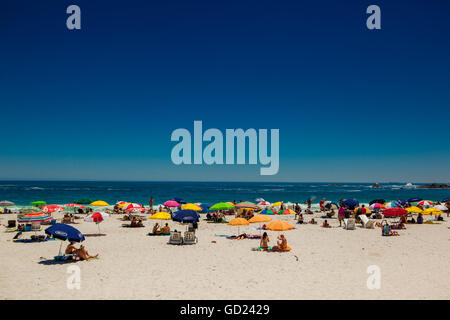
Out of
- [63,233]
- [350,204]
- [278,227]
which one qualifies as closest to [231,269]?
[278,227]

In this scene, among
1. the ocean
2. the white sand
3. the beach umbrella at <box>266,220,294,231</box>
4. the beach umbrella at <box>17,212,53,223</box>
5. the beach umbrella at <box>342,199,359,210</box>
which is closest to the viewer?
the white sand

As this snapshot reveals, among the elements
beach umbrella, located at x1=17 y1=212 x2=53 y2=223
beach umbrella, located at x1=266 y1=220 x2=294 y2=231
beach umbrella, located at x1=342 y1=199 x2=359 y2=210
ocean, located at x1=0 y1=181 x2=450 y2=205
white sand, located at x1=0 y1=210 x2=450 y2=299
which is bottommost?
ocean, located at x1=0 y1=181 x2=450 y2=205

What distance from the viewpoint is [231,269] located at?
1134 cm

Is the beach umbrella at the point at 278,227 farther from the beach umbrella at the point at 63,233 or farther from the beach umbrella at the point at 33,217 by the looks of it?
the beach umbrella at the point at 33,217

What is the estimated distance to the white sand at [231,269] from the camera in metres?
8.78

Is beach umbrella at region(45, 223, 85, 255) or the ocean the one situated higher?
beach umbrella at region(45, 223, 85, 255)

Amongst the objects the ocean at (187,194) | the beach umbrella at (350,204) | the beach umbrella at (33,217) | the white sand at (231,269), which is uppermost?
the beach umbrella at (33,217)

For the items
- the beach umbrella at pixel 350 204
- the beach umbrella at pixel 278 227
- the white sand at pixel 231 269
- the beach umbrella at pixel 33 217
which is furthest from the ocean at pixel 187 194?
the beach umbrella at pixel 278 227

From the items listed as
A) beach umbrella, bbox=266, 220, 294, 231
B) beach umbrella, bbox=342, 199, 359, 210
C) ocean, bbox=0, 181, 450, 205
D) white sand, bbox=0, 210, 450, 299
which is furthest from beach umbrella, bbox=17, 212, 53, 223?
ocean, bbox=0, 181, 450, 205

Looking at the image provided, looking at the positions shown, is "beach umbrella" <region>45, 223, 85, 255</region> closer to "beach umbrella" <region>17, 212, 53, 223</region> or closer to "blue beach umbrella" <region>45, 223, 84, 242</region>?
"blue beach umbrella" <region>45, 223, 84, 242</region>

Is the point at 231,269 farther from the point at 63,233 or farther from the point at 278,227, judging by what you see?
the point at 63,233

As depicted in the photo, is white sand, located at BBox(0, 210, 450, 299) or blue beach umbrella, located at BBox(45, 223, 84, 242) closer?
white sand, located at BBox(0, 210, 450, 299)

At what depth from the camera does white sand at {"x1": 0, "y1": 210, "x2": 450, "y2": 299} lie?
A: 346 inches
